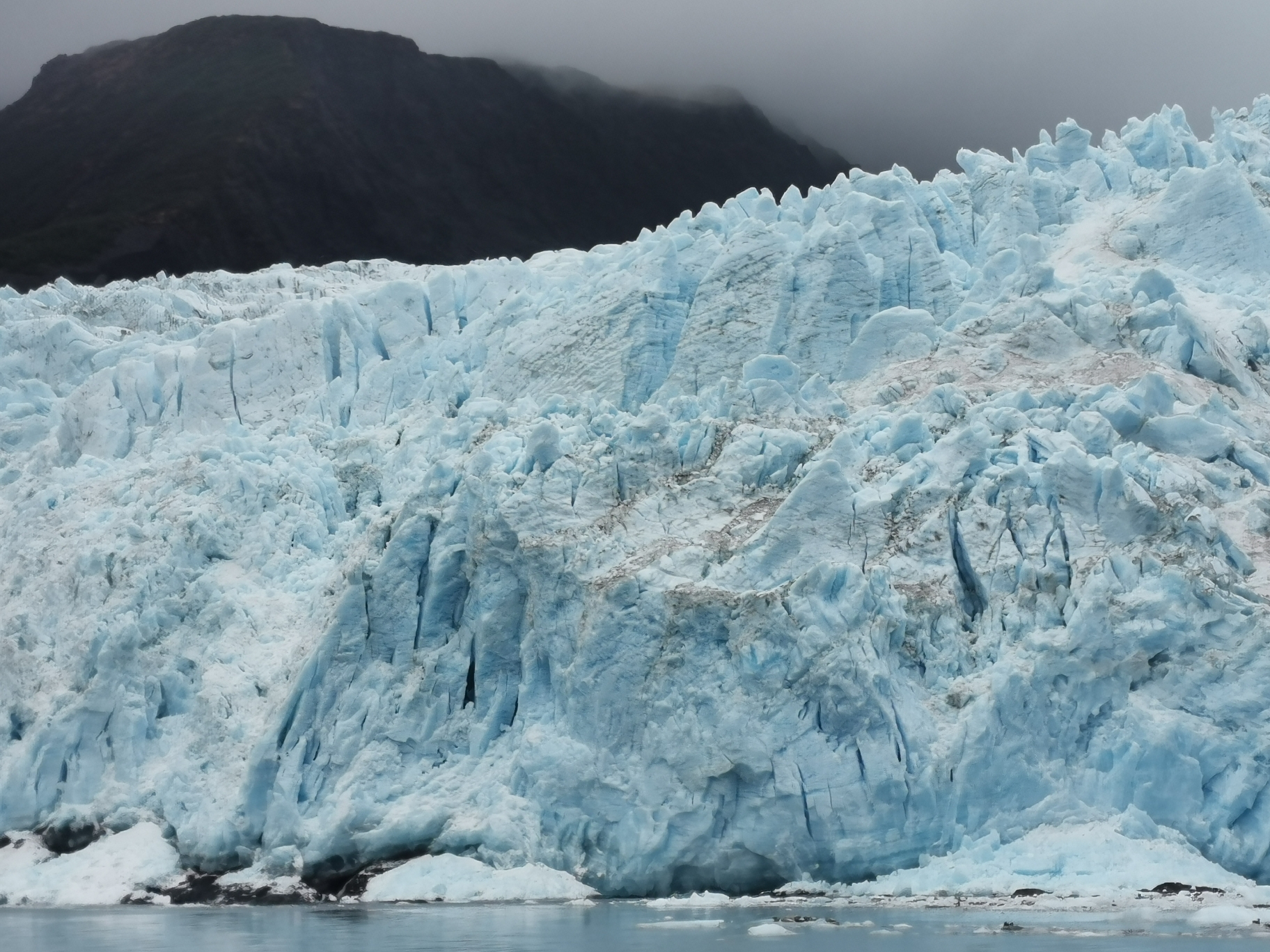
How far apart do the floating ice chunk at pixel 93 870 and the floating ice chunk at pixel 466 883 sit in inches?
122

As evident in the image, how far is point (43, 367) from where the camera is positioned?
2958 cm

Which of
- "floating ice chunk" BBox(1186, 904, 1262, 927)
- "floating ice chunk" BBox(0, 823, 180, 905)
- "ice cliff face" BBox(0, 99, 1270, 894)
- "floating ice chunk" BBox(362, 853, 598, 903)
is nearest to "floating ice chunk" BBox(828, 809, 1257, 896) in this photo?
"ice cliff face" BBox(0, 99, 1270, 894)

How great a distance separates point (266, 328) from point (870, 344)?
35.0 ft

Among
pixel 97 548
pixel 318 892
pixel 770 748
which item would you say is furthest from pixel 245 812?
pixel 770 748

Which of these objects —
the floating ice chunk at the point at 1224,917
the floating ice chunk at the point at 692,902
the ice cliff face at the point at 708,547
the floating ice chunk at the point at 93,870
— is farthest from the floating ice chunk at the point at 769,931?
the floating ice chunk at the point at 93,870

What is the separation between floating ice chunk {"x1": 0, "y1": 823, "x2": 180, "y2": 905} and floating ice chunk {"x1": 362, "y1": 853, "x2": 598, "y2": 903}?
309 cm

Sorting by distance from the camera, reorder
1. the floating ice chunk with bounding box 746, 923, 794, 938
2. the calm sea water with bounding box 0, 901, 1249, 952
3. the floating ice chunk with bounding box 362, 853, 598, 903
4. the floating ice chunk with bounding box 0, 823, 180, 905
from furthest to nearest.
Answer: the floating ice chunk with bounding box 0, 823, 180, 905 → the floating ice chunk with bounding box 362, 853, 598, 903 → the floating ice chunk with bounding box 746, 923, 794, 938 → the calm sea water with bounding box 0, 901, 1249, 952

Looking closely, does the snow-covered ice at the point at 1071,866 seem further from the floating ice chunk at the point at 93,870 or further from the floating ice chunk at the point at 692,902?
the floating ice chunk at the point at 93,870

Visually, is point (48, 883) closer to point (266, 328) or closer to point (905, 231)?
point (266, 328)

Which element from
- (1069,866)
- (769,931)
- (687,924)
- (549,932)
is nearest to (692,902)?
(687,924)

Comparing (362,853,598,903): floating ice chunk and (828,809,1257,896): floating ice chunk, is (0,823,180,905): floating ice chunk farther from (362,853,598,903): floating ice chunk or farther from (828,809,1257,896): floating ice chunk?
(828,809,1257,896): floating ice chunk

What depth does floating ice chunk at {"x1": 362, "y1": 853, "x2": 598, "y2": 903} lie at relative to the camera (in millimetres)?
19406

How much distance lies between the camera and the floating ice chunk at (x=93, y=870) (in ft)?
69.7

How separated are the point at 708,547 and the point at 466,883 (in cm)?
496
